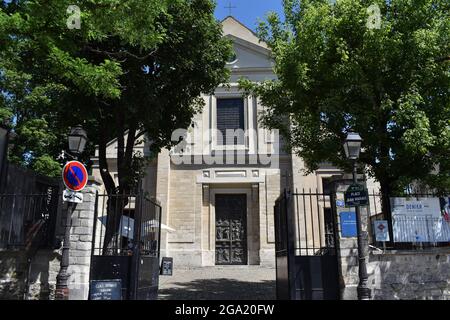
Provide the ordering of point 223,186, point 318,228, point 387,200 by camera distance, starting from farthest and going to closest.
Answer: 1. point 223,186
2. point 318,228
3. point 387,200

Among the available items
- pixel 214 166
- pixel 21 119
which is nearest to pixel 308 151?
pixel 214 166

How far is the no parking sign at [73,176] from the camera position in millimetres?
8305

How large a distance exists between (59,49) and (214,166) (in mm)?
13654

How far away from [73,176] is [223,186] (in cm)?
1370

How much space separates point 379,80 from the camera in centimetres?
1059

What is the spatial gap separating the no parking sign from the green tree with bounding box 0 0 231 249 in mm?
1694

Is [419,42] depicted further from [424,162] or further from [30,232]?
[30,232]

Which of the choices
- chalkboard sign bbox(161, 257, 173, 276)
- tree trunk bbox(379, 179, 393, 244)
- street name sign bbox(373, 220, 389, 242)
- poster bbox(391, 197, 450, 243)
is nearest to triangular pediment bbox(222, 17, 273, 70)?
tree trunk bbox(379, 179, 393, 244)

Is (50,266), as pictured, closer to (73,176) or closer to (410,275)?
(73,176)

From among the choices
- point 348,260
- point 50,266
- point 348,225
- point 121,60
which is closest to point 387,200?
point 348,225

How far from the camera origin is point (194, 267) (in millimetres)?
19922

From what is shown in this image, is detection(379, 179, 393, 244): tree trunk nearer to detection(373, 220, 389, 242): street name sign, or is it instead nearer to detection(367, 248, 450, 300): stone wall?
detection(373, 220, 389, 242): street name sign

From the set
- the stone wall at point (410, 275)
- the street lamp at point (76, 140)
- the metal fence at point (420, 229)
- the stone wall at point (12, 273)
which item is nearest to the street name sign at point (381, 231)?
the stone wall at point (410, 275)

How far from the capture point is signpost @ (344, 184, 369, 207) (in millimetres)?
8802
